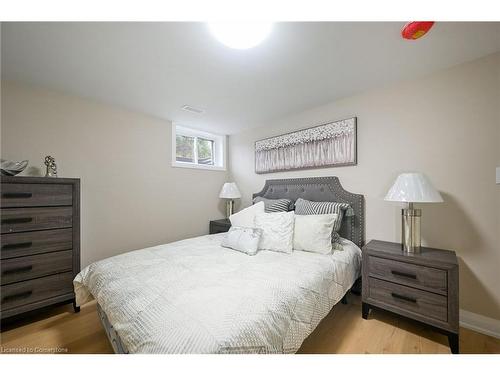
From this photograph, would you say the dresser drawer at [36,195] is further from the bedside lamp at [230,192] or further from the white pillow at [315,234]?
the white pillow at [315,234]

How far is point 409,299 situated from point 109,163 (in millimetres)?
3282

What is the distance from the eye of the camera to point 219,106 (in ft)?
8.27

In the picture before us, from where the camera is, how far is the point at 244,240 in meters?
1.90

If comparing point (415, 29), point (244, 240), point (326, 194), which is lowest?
point (244, 240)

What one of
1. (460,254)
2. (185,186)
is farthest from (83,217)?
(460,254)

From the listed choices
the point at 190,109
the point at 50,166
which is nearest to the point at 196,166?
the point at 190,109

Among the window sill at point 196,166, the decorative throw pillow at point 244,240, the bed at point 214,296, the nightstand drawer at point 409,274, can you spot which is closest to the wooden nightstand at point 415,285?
the nightstand drawer at point 409,274

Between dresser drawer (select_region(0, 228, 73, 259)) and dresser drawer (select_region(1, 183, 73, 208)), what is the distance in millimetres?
243

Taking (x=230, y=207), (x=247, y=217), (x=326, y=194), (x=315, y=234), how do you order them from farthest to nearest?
1. (x=230, y=207)
2. (x=326, y=194)
3. (x=247, y=217)
4. (x=315, y=234)

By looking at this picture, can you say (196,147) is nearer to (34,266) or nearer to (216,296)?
(34,266)

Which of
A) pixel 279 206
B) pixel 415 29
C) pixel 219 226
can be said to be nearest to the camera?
pixel 415 29

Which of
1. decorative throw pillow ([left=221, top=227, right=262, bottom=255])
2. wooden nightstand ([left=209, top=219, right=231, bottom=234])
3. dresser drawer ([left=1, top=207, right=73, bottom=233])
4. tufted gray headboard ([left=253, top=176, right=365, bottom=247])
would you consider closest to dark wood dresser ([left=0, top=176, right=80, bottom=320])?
dresser drawer ([left=1, top=207, right=73, bottom=233])

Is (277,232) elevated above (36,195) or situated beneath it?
situated beneath

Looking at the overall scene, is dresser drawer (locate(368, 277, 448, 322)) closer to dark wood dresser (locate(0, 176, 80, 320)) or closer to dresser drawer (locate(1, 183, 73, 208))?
dark wood dresser (locate(0, 176, 80, 320))
